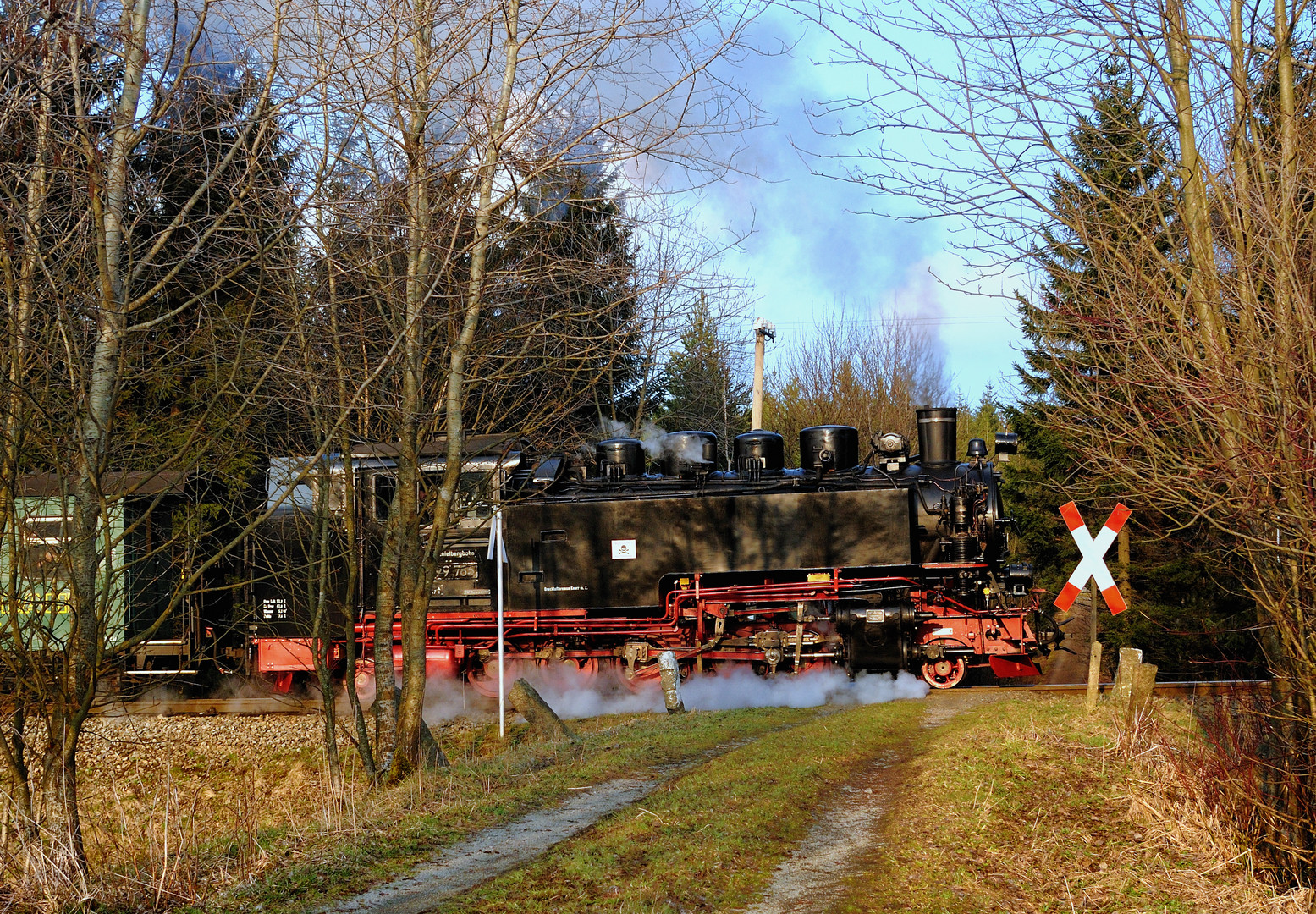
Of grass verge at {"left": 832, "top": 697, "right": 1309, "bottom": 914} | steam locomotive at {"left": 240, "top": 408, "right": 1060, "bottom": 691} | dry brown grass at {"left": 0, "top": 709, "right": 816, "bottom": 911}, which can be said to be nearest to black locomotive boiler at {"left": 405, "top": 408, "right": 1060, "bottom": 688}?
steam locomotive at {"left": 240, "top": 408, "right": 1060, "bottom": 691}

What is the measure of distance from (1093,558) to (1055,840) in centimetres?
387

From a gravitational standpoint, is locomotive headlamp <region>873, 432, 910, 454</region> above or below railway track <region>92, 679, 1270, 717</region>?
above

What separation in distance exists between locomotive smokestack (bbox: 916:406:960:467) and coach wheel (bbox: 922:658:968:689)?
277 cm

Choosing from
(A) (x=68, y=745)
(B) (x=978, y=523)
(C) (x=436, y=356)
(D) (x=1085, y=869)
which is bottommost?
(D) (x=1085, y=869)

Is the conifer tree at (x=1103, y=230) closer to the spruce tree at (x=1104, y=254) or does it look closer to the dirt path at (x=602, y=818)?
the spruce tree at (x=1104, y=254)

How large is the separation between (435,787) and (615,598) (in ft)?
22.5

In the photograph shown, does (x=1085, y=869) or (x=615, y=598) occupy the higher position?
(x=615, y=598)

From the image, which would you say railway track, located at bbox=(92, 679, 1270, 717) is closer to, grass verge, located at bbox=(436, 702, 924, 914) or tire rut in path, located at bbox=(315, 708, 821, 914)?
grass verge, located at bbox=(436, 702, 924, 914)

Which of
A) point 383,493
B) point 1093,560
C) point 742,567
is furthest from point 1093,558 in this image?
point 383,493

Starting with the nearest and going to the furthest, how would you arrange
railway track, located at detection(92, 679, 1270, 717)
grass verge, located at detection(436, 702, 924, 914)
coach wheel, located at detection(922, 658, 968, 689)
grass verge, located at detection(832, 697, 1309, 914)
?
grass verge, located at detection(436, 702, 924, 914), grass verge, located at detection(832, 697, 1309, 914), railway track, located at detection(92, 679, 1270, 717), coach wheel, located at detection(922, 658, 968, 689)

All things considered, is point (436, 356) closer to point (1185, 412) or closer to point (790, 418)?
point (1185, 412)

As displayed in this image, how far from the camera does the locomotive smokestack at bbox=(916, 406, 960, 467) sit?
15.2 m

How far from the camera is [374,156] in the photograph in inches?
318

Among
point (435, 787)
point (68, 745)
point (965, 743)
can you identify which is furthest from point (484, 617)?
point (68, 745)
